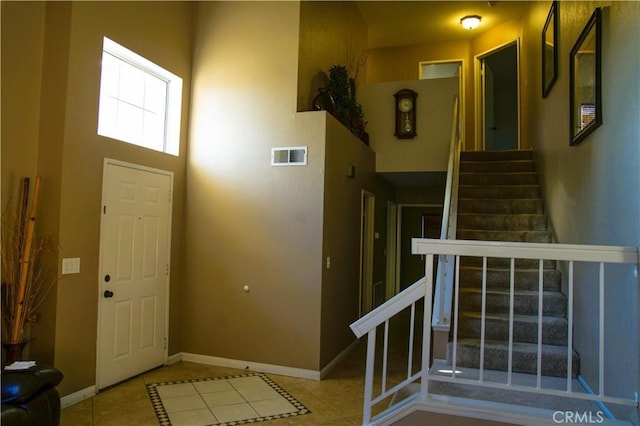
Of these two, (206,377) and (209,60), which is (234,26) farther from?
(206,377)

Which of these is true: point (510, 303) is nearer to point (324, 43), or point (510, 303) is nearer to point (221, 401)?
point (221, 401)

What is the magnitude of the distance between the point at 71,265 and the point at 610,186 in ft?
12.7

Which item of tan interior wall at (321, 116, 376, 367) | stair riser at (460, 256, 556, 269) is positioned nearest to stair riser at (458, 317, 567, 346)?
stair riser at (460, 256, 556, 269)

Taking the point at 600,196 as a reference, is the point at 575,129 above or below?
above

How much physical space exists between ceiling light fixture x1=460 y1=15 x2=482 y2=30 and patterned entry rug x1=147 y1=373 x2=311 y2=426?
20.1 feet

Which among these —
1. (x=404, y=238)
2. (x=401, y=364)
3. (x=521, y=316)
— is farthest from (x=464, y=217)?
(x=404, y=238)

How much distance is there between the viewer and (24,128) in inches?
131

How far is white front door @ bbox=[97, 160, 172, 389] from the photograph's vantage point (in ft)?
12.3

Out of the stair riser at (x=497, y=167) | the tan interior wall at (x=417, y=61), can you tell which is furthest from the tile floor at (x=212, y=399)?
the tan interior wall at (x=417, y=61)

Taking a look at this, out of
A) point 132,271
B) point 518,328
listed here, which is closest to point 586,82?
point 518,328

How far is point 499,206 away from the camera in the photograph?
15.6 ft

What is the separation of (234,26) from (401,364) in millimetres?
4221

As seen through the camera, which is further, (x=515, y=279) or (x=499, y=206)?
(x=499, y=206)

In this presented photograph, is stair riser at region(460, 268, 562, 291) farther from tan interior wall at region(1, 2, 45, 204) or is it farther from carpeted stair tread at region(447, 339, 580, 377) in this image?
tan interior wall at region(1, 2, 45, 204)
